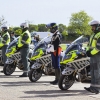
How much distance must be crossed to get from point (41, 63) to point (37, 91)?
2.35 meters

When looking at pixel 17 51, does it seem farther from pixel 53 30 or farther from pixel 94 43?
pixel 94 43

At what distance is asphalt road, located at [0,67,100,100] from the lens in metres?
9.83

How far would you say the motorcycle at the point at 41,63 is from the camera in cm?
1289

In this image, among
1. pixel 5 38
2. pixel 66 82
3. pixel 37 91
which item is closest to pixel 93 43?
pixel 66 82

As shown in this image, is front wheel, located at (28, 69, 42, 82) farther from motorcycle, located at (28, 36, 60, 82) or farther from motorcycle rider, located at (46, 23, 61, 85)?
motorcycle rider, located at (46, 23, 61, 85)

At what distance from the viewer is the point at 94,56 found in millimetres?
10281

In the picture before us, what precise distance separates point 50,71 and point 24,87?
2060 mm

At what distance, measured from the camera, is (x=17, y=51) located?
15.0 metres

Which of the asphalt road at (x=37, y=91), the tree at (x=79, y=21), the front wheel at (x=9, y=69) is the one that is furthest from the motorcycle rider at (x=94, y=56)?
the tree at (x=79, y=21)

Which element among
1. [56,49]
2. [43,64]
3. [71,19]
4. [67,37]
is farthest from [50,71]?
[71,19]

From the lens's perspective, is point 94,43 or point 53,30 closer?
point 94,43

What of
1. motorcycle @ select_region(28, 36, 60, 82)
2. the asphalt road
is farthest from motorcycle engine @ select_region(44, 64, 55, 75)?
the asphalt road

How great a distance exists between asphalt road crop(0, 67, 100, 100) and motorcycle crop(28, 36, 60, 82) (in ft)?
0.86

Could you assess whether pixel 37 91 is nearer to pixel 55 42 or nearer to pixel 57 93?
pixel 57 93
